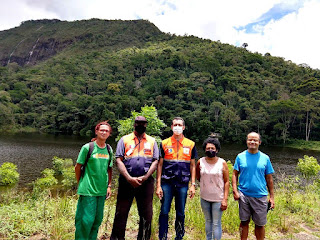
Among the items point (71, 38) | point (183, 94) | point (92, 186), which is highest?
point (71, 38)

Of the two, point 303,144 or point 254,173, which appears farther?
point 303,144

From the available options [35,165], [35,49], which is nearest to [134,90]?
[35,165]

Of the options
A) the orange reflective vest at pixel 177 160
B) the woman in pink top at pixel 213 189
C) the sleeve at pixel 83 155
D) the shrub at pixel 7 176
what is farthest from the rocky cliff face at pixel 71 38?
the woman in pink top at pixel 213 189

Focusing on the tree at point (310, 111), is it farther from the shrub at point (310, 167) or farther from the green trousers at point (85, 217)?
the green trousers at point (85, 217)

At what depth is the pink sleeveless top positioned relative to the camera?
8.59 feet

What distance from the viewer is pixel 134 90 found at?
196ft

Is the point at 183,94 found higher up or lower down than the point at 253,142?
higher up

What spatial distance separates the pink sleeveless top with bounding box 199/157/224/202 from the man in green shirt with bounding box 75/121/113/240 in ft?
3.87

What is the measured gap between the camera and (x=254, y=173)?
2.71 metres

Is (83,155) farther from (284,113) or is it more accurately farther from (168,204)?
(284,113)

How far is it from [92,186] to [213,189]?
142 cm

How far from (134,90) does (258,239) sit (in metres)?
58.4

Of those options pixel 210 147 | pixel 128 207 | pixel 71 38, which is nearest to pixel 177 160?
pixel 210 147

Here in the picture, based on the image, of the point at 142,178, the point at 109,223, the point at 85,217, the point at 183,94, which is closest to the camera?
the point at 85,217
